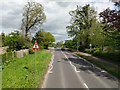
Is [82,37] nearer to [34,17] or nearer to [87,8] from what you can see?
[87,8]

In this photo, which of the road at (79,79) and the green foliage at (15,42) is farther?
the green foliage at (15,42)

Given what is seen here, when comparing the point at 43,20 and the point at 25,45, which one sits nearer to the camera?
the point at 25,45

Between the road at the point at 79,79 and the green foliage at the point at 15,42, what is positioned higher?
the green foliage at the point at 15,42

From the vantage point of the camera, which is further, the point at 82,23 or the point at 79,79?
the point at 82,23

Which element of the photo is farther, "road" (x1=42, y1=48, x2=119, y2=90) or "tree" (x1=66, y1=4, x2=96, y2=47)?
"tree" (x1=66, y1=4, x2=96, y2=47)

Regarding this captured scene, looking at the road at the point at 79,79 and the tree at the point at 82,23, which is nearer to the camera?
the road at the point at 79,79

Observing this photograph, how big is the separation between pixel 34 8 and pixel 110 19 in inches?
981

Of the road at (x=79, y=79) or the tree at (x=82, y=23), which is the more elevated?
the tree at (x=82, y=23)

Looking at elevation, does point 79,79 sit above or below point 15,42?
below

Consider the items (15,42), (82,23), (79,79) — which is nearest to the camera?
(79,79)

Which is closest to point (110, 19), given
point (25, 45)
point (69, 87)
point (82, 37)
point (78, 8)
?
point (69, 87)

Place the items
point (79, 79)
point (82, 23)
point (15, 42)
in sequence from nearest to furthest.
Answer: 1. point (79, 79)
2. point (15, 42)
3. point (82, 23)

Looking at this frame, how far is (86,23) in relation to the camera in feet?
123

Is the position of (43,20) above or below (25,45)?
above
